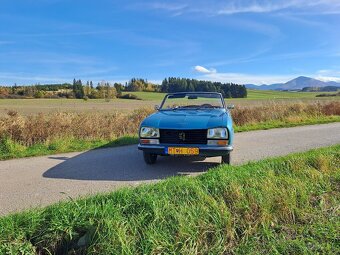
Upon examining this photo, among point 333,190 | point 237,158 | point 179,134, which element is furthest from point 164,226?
point 237,158

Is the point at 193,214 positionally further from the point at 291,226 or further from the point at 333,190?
the point at 333,190

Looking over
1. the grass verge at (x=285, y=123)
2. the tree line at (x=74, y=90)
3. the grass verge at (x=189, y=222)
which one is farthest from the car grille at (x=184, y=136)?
the tree line at (x=74, y=90)

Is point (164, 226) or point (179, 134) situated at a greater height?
point (179, 134)

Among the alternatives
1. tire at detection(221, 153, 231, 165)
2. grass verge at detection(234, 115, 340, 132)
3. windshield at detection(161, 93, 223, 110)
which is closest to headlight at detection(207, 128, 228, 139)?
tire at detection(221, 153, 231, 165)

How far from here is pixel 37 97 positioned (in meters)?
72.1

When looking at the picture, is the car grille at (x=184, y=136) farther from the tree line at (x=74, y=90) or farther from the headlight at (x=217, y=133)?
the tree line at (x=74, y=90)

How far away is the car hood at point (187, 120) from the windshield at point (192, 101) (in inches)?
38.0

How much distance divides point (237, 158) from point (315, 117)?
12.9 meters

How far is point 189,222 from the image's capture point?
344 centimetres

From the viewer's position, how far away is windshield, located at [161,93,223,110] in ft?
27.4

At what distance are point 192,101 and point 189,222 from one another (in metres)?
5.33

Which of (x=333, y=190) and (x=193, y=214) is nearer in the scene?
(x=193, y=214)

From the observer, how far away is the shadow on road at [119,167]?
618 centimetres

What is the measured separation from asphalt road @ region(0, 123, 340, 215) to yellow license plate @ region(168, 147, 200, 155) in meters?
0.40
